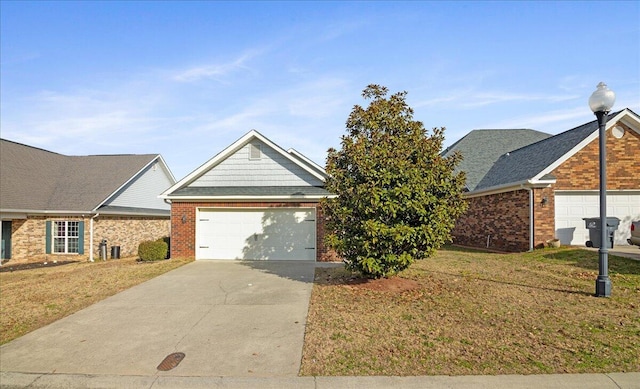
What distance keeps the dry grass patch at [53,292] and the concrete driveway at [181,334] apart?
0.48 m

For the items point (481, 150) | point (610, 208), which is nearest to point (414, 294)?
point (610, 208)

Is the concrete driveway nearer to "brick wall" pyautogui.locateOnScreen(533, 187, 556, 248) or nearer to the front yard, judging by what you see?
the front yard

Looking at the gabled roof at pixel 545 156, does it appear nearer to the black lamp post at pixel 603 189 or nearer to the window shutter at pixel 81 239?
the black lamp post at pixel 603 189

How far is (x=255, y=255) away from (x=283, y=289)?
16.8 feet

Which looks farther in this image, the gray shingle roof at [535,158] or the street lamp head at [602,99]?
the gray shingle roof at [535,158]

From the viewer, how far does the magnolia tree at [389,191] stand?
7.64 meters

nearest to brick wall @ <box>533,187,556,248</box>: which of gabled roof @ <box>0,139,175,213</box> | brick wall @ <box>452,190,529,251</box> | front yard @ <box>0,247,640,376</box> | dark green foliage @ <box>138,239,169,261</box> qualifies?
brick wall @ <box>452,190,529,251</box>

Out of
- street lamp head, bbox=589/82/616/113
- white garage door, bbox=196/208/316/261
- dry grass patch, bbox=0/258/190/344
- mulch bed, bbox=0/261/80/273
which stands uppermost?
street lamp head, bbox=589/82/616/113

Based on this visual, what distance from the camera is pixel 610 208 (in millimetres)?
14148

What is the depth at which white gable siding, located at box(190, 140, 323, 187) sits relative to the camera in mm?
14141

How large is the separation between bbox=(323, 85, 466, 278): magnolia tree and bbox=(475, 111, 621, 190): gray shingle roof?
8763 mm

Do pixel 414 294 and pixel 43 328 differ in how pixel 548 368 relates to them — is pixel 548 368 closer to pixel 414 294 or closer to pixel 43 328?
pixel 414 294

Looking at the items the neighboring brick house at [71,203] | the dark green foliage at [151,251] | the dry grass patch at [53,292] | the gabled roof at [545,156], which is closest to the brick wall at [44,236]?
the neighboring brick house at [71,203]

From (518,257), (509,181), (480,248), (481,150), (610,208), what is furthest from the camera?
(481,150)
